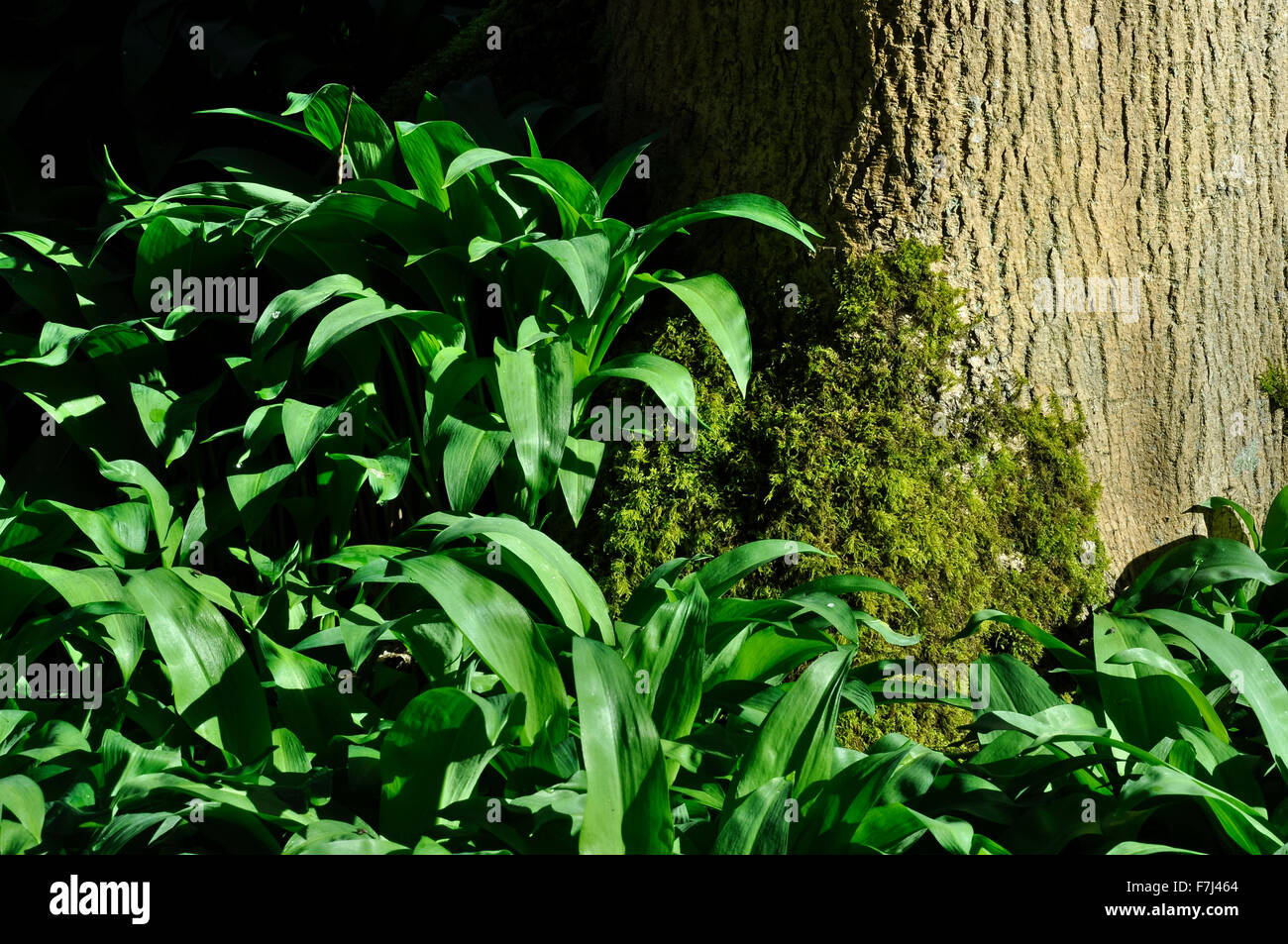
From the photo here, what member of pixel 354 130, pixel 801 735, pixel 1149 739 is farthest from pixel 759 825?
pixel 354 130

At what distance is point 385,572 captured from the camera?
2.12 m

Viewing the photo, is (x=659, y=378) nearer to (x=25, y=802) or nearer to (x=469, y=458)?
(x=469, y=458)

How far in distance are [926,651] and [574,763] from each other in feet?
3.07

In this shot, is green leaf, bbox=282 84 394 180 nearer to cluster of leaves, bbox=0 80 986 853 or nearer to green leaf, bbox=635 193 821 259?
cluster of leaves, bbox=0 80 986 853

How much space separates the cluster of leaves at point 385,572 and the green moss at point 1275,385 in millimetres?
1235

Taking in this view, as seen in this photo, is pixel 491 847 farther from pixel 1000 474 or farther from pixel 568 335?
pixel 1000 474

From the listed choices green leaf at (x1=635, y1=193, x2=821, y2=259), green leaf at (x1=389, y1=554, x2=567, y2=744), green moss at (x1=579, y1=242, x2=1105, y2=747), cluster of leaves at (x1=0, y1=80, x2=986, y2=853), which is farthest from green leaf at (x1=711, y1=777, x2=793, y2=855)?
green leaf at (x1=635, y1=193, x2=821, y2=259)

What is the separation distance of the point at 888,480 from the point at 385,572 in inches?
44.9

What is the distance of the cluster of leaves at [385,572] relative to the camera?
5.63ft

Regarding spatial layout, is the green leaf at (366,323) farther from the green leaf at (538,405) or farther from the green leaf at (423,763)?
the green leaf at (423,763)

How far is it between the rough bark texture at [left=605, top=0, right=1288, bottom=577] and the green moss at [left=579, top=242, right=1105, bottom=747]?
11 centimetres

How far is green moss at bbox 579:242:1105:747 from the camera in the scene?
2.42 m
